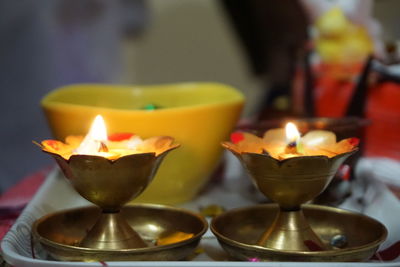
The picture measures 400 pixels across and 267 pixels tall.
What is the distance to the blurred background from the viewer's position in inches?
31.2

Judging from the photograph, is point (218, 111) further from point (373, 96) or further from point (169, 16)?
point (169, 16)

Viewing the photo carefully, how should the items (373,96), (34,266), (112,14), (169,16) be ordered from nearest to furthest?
(34,266) < (373,96) < (112,14) < (169,16)

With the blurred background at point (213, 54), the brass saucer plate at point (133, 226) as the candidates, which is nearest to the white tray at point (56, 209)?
the brass saucer plate at point (133, 226)

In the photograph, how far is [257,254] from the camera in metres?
0.42

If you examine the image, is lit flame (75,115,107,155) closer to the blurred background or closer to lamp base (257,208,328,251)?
lamp base (257,208,328,251)

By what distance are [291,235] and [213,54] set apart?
1083mm

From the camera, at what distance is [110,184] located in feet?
1.42

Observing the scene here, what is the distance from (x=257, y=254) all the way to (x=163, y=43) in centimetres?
113

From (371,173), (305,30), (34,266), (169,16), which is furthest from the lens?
(169,16)

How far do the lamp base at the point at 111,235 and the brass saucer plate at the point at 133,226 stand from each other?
1 centimetres

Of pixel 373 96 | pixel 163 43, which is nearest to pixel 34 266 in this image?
pixel 373 96

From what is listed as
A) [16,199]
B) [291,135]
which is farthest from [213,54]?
[291,135]

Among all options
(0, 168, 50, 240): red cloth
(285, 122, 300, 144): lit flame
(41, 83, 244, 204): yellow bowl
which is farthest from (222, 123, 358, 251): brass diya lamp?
(0, 168, 50, 240): red cloth

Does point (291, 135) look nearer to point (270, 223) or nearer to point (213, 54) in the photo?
point (270, 223)
